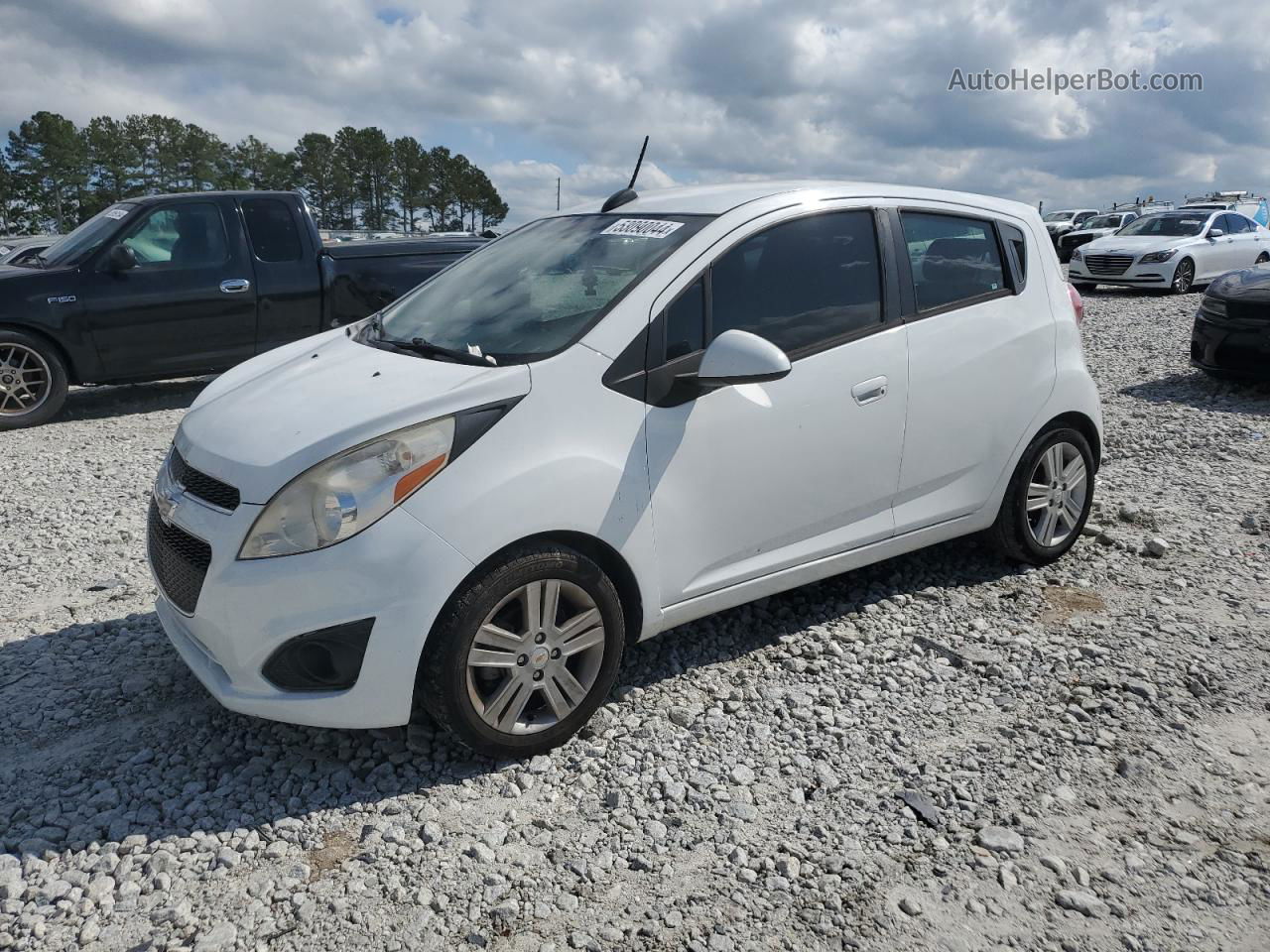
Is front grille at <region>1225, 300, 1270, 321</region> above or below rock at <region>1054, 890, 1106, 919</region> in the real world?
above

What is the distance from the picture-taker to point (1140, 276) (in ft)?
58.5

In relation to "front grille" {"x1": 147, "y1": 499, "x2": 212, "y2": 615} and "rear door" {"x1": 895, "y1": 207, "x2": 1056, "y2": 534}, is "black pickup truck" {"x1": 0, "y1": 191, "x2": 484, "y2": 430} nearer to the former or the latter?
"front grille" {"x1": 147, "y1": 499, "x2": 212, "y2": 615}

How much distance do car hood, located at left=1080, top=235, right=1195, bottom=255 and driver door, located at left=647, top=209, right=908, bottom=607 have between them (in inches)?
652

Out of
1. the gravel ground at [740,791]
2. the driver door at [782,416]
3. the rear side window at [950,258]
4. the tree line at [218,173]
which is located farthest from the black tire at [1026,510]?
the tree line at [218,173]

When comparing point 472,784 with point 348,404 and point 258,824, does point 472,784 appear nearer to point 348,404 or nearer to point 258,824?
point 258,824

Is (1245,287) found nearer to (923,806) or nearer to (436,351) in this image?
(923,806)

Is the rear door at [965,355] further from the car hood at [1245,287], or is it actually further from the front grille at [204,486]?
the car hood at [1245,287]

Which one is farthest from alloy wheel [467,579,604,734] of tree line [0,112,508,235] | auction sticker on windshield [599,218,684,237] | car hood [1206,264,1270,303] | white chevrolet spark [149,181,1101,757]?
tree line [0,112,508,235]

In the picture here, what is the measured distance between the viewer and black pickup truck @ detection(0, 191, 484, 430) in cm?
808

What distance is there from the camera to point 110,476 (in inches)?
256

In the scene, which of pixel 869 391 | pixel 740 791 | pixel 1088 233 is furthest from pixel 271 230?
pixel 1088 233

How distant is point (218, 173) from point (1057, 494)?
8233cm

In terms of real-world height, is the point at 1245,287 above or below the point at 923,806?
above

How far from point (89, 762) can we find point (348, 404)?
149cm
